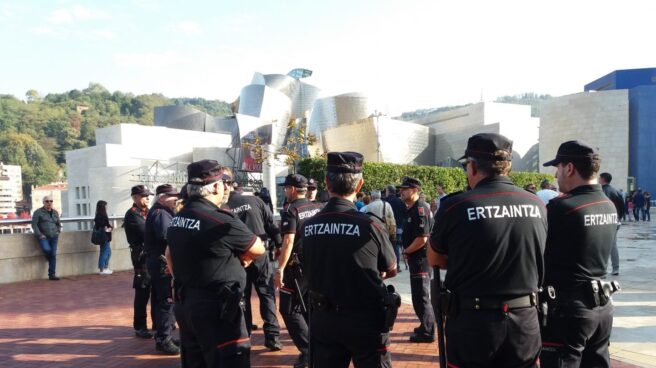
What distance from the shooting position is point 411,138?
159 ft

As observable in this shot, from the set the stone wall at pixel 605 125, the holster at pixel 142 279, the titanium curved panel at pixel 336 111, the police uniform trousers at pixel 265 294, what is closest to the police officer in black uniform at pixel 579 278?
the police uniform trousers at pixel 265 294

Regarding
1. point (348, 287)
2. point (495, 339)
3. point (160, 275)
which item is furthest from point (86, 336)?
point (495, 339)

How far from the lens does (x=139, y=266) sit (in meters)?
5.63

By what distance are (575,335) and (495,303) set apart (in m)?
0.91

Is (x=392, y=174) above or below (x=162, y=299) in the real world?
above

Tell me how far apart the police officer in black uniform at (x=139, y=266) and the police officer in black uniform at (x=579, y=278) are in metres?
4.47

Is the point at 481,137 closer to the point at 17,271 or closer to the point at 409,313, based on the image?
the point at 409,313

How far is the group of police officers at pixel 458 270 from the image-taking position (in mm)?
2426

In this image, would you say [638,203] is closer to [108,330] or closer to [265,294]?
[265,294]

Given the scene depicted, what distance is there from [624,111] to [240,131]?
35.9 metres

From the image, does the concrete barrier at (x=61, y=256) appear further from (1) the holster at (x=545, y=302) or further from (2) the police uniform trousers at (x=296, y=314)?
(1) the holster at (x=545, y=302)

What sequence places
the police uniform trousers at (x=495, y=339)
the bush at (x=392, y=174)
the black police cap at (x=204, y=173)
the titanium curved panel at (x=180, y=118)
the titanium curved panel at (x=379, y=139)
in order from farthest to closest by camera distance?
the titanium curved panel at (x=180, y=118) → the titanium curved panel at (x=379, y=139) → the bush at (x=392, y=174) → the black police cap at (x=204, y=173) → the police uniform trousers at (x=495, y=339)

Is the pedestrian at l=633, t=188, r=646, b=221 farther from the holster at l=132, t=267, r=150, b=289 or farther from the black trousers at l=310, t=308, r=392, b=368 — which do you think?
the black trousers at l=310, t=308, r=392, b=368

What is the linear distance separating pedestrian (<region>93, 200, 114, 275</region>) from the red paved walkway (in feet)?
4.72
